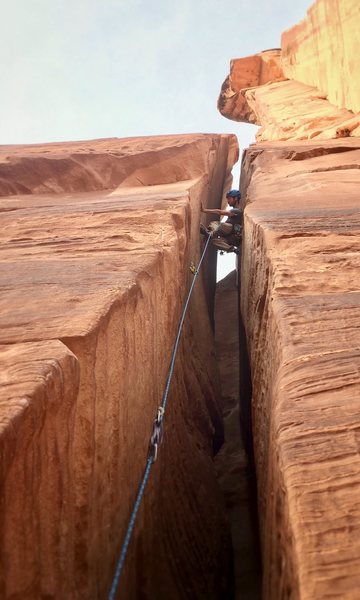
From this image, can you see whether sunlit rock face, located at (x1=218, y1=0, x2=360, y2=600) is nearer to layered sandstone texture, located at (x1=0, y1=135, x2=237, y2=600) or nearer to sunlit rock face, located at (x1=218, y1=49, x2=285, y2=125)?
layered sandstone texture, located at (x1=0, y1=135, x2=237, y2=600)

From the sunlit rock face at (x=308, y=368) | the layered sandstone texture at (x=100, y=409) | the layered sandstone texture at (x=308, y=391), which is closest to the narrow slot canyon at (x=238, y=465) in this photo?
the layered sandstone texture at (x=100, y=409)

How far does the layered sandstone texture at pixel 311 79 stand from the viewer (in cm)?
903

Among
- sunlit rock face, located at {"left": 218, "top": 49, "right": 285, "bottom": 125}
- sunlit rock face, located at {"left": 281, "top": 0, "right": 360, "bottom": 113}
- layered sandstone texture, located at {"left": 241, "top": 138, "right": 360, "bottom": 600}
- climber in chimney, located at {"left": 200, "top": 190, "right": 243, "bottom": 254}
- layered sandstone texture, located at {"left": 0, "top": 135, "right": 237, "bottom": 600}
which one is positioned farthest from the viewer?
sunlit rock face, located at {"left": 218, "top": 49, "right": 285, "bottom": 125}

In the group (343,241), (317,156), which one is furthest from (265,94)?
(343,241)

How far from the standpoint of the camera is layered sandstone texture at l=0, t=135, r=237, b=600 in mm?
1910

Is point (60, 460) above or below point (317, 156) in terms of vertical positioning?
below

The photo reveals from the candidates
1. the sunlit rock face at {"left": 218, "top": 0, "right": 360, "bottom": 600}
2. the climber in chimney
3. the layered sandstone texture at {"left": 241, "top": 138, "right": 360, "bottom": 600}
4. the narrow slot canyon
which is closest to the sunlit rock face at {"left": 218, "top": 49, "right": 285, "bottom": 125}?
the climber in chimney

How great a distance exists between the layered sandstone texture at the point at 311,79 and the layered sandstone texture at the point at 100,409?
4.65 m

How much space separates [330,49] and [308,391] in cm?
1065

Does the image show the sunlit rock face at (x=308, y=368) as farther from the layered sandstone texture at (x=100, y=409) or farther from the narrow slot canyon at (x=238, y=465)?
the narrow slot canyon at (x=238, y=465)

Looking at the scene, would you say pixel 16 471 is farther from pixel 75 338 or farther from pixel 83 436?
pixel 75 338

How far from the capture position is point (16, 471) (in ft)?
5.89

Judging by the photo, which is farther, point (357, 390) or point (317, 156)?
point (317, 156)

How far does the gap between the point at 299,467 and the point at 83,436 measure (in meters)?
1.11
